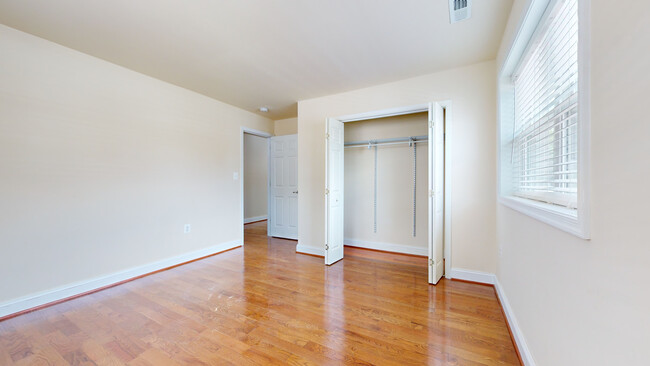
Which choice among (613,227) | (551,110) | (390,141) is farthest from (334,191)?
(613,227)

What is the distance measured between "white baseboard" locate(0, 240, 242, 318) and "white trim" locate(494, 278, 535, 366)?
3.78m

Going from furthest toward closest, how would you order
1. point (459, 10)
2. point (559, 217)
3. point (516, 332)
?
point (459, 10)
point (516, 332)
point (559, 217)

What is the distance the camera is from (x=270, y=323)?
2033 millimetres

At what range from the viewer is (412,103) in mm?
3160

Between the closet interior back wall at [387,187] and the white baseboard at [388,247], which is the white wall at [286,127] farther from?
the white baseboard at [388,247]

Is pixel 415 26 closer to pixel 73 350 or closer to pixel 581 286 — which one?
pixel 581 286

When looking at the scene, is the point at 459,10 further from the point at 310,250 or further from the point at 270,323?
the point at 310,250

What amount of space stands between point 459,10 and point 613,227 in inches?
74.8

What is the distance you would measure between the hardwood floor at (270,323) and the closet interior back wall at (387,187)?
0.91 metres

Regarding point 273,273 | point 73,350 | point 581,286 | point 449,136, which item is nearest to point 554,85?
point 581,286

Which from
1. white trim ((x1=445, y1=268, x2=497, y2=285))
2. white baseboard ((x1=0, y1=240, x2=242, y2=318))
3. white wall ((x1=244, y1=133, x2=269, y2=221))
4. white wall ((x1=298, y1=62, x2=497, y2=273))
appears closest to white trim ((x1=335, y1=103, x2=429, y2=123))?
white wall ((x1=298, y1=62, x2=497, y2=273))

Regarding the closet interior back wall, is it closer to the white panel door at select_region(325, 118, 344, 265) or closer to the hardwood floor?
the white panel door at select_region(325, 118, 344, 265)

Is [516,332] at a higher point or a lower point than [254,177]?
lower

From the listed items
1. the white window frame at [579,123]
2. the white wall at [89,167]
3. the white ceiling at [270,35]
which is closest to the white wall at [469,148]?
the white ceiling at [270,35]
